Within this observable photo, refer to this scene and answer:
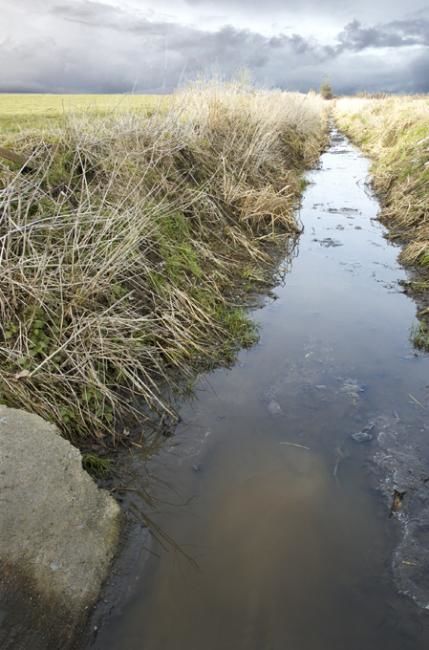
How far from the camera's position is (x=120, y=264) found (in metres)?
3.96

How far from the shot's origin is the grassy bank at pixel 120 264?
3.31m

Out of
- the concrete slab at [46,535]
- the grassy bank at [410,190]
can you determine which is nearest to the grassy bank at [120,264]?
the concrete slab at [46,535]

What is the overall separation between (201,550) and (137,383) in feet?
4.38

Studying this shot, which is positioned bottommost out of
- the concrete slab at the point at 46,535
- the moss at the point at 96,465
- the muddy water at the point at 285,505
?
the muddy water at the point at 285,505

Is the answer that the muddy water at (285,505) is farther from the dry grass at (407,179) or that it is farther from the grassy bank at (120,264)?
the dry grass at (407,179)

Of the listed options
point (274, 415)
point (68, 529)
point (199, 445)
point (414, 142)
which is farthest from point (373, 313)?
point (414, 142)

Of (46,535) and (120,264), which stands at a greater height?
(120,264)

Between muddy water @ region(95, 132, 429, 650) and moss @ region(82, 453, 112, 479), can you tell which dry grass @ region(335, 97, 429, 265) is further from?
moss @ region(82, 453, 112, 479)

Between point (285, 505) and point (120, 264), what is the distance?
7.30 feet

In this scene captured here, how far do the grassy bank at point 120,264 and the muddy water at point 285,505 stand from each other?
1.49 ft

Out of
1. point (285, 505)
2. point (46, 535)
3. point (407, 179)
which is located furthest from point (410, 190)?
point (46, 535)

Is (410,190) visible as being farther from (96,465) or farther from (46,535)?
(46,535)

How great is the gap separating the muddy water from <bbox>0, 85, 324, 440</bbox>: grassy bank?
45 centimetres

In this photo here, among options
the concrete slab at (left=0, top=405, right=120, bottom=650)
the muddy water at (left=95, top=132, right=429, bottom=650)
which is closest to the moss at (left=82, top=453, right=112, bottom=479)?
the muddy water at (left=95, top=132, right=429, bottom=650)
